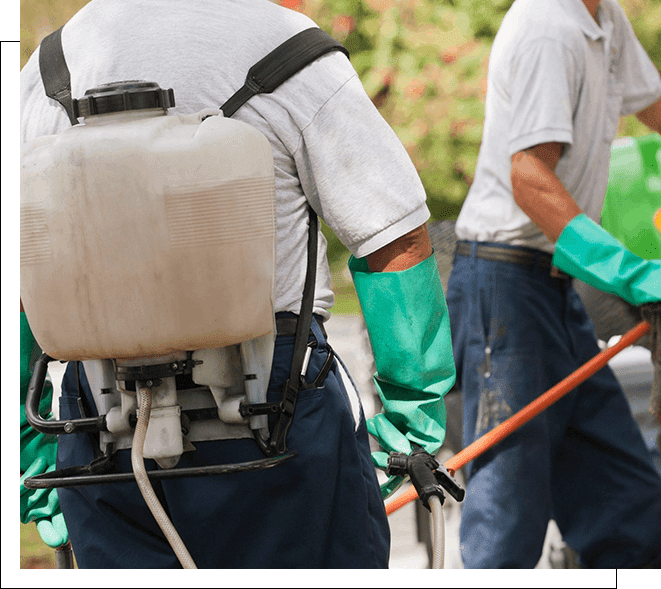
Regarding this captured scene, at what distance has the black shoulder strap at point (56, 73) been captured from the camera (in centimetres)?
170

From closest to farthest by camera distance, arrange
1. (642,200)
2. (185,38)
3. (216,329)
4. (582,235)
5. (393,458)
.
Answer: (216,329), (185,38), (393,458), (582,235), (642,200)

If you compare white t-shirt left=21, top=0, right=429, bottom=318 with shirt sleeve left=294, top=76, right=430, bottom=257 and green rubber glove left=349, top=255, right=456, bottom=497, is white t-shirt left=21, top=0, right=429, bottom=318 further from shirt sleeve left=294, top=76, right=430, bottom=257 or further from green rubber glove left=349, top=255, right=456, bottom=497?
green rubber glove left=349, top=255, right=456, bottom=497

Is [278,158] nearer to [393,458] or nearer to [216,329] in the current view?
[216,329]

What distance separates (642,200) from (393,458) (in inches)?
108

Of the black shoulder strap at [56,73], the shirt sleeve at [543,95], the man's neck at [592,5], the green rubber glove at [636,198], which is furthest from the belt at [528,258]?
the black shoulder strap at [56,73]

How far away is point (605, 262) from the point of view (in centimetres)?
294

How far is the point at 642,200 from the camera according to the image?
420 cm

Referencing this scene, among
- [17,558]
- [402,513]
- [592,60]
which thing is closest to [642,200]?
[592,60]

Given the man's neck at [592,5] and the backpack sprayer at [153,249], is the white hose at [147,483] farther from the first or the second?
the man's neck at [592,5]

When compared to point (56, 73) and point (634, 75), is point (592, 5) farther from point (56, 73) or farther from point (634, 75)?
point (56, 73)

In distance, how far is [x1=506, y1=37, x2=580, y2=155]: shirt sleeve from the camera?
9.75 feet

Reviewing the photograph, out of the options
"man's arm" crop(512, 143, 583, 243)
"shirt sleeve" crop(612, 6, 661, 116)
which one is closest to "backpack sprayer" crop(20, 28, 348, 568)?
"man's arm" crop(512, 143, 583, 243)

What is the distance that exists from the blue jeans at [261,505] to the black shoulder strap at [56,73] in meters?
0.52

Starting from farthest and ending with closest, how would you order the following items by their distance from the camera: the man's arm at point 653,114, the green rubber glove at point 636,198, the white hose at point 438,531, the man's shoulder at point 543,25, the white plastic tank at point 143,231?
the green rubber glove at point 636,198 → the man's arm at point 653,114 → the man's shoulder at point 543,25 → the white hose at point 438,531 → the white plastic tank at point 143,231
